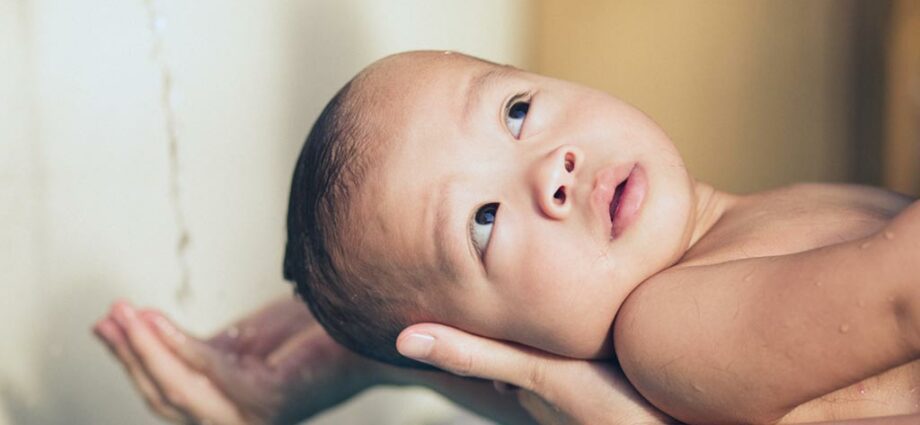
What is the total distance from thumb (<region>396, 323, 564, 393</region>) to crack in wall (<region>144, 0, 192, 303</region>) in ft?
2.33

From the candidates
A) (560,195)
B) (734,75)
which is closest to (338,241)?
(560,195)

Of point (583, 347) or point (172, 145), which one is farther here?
point (172, 145)

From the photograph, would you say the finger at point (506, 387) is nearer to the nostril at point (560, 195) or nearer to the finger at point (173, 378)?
the nostril at point (560, 195)

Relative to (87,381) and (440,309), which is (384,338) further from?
(87,381)

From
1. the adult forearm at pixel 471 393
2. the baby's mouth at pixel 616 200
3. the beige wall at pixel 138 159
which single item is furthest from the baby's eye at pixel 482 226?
the beige wall at pixel 138 159

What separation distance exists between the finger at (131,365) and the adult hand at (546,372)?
53cm

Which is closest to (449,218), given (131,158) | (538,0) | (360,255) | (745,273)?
(360,255)

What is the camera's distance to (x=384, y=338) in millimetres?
1040

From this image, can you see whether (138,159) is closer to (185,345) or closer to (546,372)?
(185,345)

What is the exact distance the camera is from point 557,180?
0.91m

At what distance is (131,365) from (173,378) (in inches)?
2.3

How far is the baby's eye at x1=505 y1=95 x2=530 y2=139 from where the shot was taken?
968 millimetres

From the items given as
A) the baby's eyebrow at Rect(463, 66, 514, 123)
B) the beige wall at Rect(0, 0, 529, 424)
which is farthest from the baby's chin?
the beige wall at Rect(0, 0, 529, 424)

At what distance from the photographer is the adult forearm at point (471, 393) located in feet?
4.19
